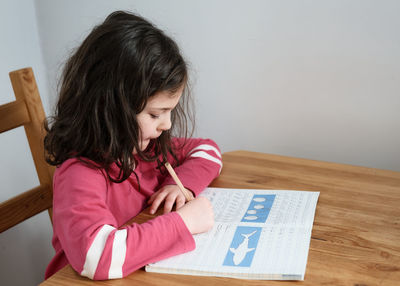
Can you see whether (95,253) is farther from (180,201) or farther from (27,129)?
(27,129)

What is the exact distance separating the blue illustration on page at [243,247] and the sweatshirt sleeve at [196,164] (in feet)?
0.63

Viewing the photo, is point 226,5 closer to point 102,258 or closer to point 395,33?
point 395,33

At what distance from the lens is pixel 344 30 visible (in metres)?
1.24

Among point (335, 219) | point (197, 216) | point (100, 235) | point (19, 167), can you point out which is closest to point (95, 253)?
point (100, 235)

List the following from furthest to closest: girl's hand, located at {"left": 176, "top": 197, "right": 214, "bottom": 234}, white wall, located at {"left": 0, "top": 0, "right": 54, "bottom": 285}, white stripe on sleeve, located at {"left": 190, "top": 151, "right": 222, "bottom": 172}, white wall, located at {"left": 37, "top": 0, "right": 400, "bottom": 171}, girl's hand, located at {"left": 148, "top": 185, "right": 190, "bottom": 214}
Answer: white wall, located at {"left": 0, "top": 0, "right": 54, "bottom": 285}
white wall, located at {"left": 37, "top": 0, "right": 400, "bottom": 171}
white stripe on sleeve, located at {"left": 190, "top": 151, "right": 222, "bottom": 172}
girl's hand, located at {"left": 148, "top": 185, "right": 190, "bottom": 214}
girl's hand, located at {"left": 176, "top": 197, "right": 214, "bottom": 234}

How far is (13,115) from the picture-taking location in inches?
40.4

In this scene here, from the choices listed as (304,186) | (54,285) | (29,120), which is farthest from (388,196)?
(29,120)

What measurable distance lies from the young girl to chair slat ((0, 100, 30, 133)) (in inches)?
6.6

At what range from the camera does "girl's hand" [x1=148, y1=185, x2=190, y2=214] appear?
3.00 feet

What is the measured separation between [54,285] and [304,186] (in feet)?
1.87

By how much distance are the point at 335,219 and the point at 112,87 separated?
482 mm

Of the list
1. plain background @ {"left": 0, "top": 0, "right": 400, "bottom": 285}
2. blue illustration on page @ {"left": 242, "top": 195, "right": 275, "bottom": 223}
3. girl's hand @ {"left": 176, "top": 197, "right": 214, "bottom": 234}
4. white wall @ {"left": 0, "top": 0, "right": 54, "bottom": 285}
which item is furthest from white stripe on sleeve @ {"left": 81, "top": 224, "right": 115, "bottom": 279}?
white wall @ {"left": 0, "top": 0, "right": 54, "bottom": 285}

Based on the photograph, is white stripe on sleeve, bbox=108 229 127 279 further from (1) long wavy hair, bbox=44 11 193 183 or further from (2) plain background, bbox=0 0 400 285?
(2) plain background, bbox=0 0 400 285

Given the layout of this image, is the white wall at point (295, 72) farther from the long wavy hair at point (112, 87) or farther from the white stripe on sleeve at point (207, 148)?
the long wavy hair at point (112, 87)
